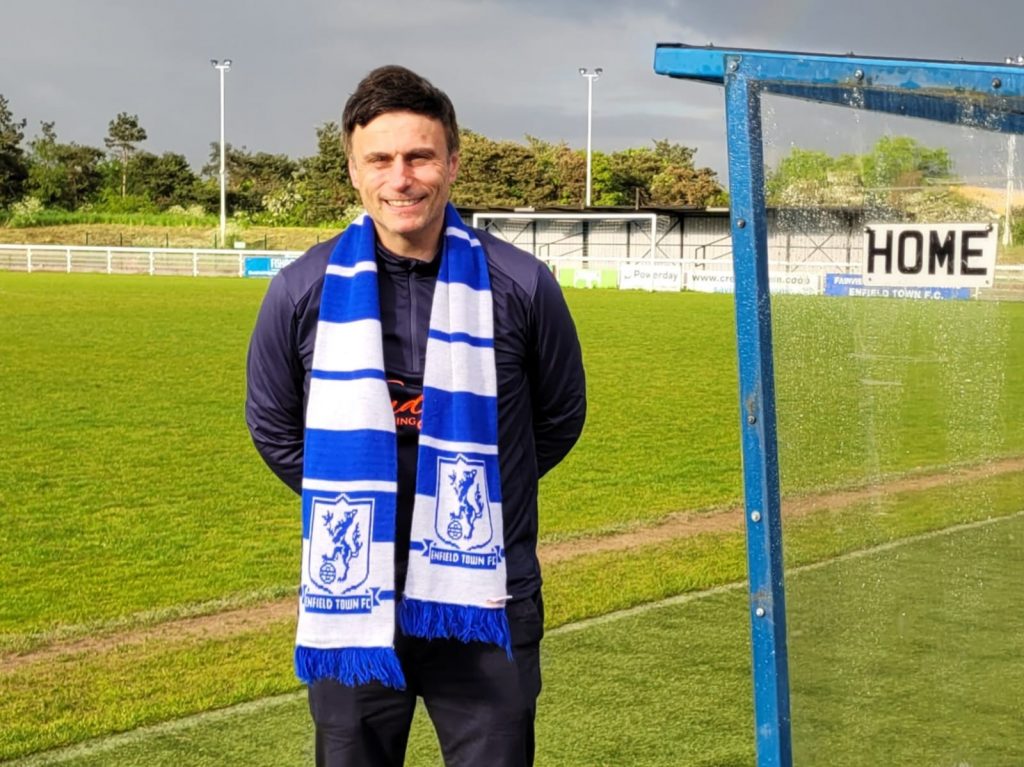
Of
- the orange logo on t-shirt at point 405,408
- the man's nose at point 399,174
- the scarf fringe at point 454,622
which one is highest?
the man's nose at point 399,174

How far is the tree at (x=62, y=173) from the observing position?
73.6 meters

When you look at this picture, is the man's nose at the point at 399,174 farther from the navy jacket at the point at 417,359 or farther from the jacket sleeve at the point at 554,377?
the jacket sleeve at the point at 554,377

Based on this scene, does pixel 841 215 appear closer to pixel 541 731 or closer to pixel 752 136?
pixel 752 136

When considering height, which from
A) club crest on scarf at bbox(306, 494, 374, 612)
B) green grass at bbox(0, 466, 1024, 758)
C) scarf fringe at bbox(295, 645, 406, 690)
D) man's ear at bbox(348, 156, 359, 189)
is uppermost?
man's ear at bbox(348, 156, 359, 189)

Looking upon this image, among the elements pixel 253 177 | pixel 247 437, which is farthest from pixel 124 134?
pixel 247 437

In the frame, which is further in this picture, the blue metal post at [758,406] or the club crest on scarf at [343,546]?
the club crest on scarf at [343,546]

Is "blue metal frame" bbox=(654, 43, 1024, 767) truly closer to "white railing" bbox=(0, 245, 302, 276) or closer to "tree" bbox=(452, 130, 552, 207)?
"white railing" bbox=(0, 245, 302, 276)

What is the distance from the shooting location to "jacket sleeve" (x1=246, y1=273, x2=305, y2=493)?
254cm

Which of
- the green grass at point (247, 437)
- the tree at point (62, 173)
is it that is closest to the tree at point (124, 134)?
the tree at point (62, 173)

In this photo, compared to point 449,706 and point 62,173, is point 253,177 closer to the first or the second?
point 62,173

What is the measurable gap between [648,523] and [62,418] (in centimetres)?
622

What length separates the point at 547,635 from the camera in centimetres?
551

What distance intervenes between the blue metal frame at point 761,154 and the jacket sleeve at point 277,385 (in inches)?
32.4

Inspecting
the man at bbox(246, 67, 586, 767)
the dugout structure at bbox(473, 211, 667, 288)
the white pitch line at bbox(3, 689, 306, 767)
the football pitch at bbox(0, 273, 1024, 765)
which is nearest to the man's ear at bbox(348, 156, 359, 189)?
the man at bbox(246, 67, 586, 767)
